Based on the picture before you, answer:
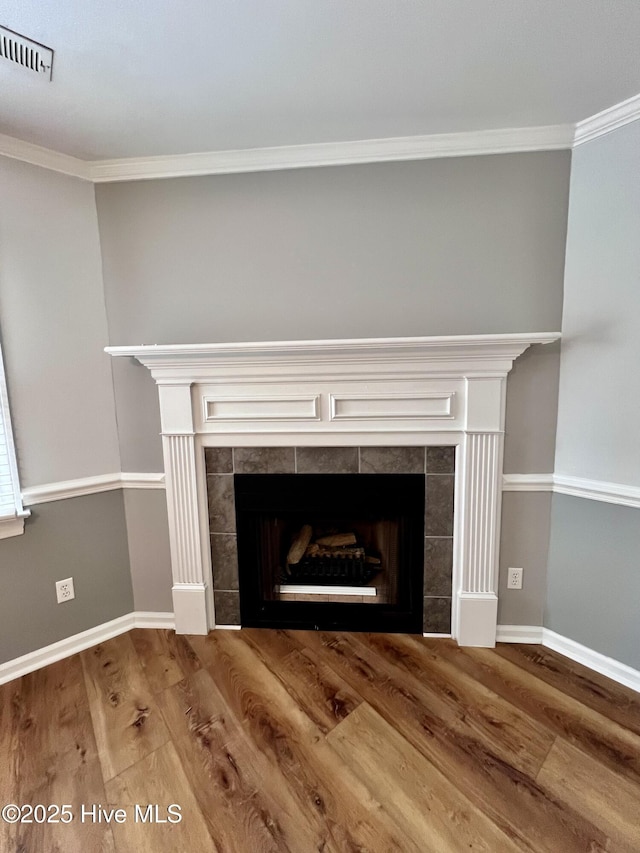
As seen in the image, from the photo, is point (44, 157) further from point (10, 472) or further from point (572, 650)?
point (572, 650)

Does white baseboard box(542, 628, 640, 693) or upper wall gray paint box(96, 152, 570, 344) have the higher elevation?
upper wall gray paint box(96, 152, 570, 344)

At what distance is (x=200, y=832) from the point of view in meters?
1.25

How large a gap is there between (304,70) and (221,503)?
1.85 meters

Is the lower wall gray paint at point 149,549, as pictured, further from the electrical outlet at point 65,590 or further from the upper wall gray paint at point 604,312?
the upper wall gray paint at point 604,312

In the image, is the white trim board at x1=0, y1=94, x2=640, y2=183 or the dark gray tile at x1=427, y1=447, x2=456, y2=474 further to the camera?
the dark gray tile at x1=427, y1=447, x2=456, y2=474

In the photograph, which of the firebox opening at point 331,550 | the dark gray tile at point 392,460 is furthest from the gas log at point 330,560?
the dark gray tile at point 392,460

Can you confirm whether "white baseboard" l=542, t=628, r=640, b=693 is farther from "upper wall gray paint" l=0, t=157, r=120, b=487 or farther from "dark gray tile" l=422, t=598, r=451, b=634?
"upper wall gray paint" l=0, t=157, r=120, b=487

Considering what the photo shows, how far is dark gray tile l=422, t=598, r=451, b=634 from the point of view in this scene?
2.09 metres

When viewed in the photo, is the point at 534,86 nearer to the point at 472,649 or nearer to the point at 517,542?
the point at 517,542

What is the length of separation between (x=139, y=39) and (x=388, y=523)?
86.5 inches

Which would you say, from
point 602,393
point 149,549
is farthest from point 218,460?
point 602,393

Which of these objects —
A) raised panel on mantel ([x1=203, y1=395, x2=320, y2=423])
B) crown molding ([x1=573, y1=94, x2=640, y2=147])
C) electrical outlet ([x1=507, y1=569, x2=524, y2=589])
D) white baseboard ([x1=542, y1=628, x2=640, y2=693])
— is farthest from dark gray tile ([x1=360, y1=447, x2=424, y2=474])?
crown molding ([x1=573, y1=94, x2=640, y2=147])

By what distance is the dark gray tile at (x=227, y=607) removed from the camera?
2.20m

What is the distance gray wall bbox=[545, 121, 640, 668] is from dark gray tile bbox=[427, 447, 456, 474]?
49 cm
